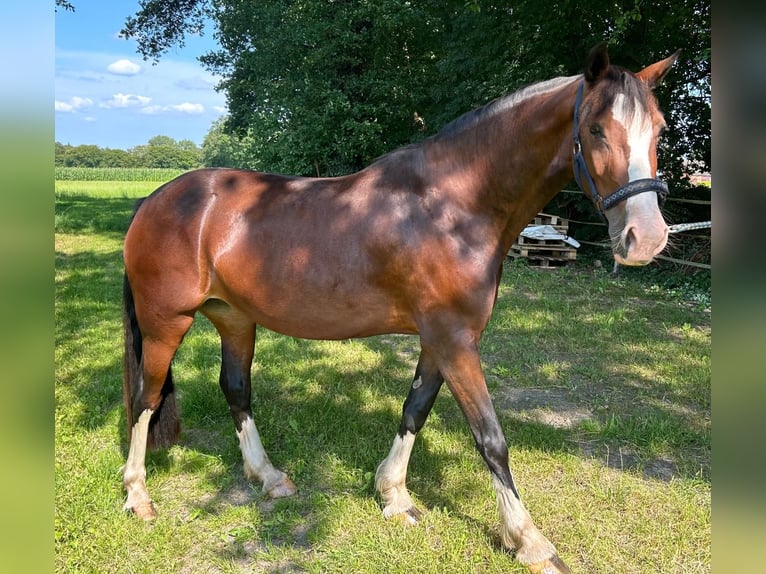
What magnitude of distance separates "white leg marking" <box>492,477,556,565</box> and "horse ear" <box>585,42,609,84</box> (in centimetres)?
189

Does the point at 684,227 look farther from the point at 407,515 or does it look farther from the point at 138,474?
the point at 138,474

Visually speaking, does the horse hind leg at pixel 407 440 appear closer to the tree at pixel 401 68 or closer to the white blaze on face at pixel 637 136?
the white blaze on face at pixel 637 136

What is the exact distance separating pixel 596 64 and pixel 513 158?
20.3 inches

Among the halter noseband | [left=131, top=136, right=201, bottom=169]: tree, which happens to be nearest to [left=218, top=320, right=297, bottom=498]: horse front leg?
the halter noseband

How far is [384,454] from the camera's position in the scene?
3424 mm

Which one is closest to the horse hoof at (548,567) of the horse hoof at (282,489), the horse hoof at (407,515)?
the horse hoof at (407,515)

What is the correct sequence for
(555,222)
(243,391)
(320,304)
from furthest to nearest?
1. (555,222)
2. (243,391)
3. (320,304)

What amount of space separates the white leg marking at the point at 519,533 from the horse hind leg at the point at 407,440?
1.84 ft

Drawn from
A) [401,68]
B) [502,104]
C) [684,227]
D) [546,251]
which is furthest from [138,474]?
[401,68]

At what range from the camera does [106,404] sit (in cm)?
414

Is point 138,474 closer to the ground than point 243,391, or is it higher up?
closer to the ground

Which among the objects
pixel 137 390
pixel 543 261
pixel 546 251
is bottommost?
pixel 137 390
